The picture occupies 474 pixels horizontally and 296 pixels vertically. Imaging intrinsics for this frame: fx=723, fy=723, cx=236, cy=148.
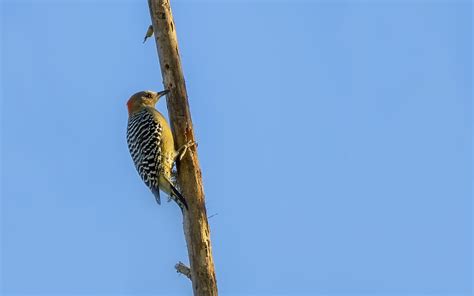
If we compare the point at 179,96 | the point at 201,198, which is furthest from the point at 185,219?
the point at 179,96

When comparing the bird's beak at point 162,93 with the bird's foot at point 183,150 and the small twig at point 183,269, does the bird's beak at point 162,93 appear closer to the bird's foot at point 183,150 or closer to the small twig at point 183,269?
the bird's foot at point 183,150

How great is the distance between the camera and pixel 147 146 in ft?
29.8

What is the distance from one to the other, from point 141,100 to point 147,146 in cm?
143

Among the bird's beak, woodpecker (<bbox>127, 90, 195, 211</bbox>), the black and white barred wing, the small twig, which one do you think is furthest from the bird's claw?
the small twig

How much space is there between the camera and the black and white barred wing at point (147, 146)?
29.2 ft

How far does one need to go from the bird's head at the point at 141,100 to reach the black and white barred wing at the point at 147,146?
340 mm

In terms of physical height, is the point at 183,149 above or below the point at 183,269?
above

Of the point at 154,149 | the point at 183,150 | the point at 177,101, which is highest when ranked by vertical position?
the point at 177,101

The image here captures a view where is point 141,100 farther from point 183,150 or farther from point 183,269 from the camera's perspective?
point 183,269

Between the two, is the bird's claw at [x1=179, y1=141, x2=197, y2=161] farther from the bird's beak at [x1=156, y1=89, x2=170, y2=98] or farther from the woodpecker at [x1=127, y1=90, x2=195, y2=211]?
the bird's beak at [x1=156, y1=89, x2=170, y2=98]

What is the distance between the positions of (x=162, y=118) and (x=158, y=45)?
54.0 inches

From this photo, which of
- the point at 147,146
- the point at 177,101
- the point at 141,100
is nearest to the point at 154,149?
the point at 147,146

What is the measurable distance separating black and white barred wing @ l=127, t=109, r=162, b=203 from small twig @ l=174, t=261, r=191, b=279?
132 cm

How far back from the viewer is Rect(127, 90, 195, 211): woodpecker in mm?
8594
